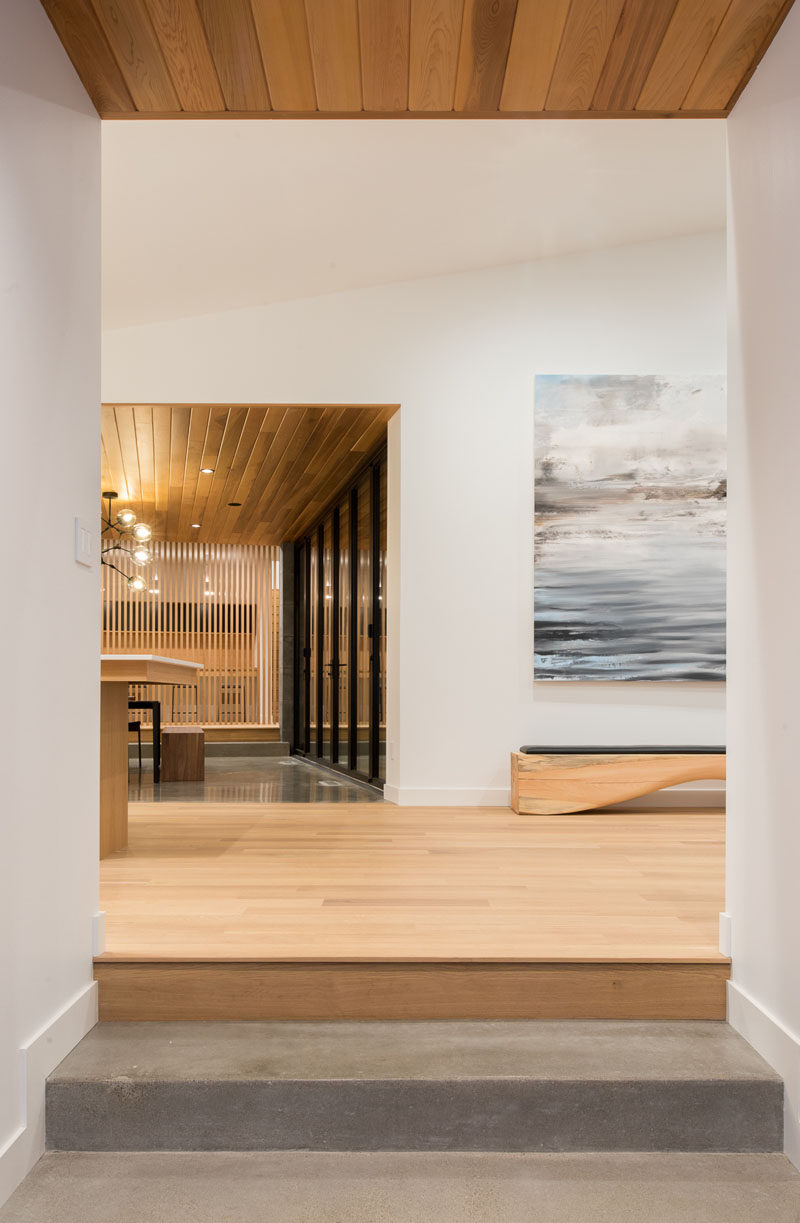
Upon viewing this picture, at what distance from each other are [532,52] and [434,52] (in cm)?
25

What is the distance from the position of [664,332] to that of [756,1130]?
4.40 meters

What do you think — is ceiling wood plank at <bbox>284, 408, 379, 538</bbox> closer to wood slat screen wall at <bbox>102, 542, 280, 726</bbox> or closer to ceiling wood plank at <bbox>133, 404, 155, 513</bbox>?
ceiling wood plank at <bbox>133, 404, 155, 513</bbox>

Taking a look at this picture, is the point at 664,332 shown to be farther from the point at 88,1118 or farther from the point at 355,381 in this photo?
the point at 88,1118

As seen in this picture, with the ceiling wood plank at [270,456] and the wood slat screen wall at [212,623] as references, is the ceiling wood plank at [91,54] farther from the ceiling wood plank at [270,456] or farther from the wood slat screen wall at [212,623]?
the wood slat screen wall at [212,623]

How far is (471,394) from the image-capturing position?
5.39 meters

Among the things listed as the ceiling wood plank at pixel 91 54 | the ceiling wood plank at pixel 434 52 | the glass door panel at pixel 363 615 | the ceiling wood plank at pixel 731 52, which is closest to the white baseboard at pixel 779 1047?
the ceiling wood plank at pixel 731 52

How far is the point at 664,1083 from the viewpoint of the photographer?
6.86 feet

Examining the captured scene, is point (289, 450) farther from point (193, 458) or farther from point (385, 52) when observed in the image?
point (385, 52)

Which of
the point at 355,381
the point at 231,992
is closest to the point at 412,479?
the point at 355,381

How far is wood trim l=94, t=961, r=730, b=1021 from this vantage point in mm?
2381

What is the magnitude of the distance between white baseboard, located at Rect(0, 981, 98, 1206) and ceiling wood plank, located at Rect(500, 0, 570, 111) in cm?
261

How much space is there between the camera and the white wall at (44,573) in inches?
75.9

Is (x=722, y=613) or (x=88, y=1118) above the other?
(x=722, y=613)

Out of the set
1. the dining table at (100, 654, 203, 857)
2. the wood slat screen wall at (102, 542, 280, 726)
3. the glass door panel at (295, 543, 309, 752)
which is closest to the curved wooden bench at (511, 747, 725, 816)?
the dining table at (100, 654, 203, 857)
